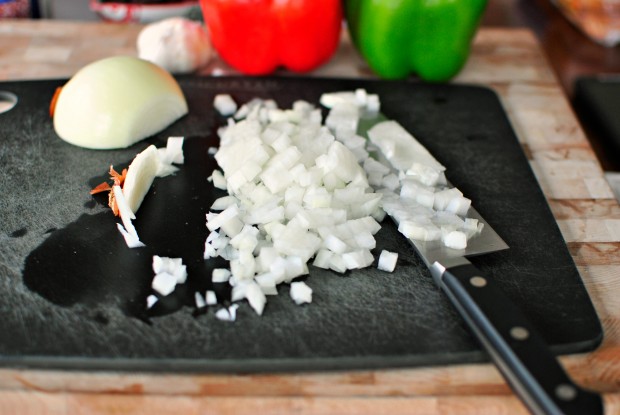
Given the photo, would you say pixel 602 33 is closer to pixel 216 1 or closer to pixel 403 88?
pixel 403 88

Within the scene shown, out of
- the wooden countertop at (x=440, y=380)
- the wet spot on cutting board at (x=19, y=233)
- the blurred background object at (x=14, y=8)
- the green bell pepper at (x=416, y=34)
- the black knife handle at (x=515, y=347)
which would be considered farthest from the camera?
the blurred background object at (x=14, y=8)

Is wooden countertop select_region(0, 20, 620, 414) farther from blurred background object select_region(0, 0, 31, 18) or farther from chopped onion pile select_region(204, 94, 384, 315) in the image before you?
blurred background object select_region(0, 0, 31, 18)

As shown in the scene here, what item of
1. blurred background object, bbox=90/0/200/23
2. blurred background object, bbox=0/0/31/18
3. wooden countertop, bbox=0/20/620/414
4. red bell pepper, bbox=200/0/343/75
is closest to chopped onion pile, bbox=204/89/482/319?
wooden countertop, bbox=0/20/620/414

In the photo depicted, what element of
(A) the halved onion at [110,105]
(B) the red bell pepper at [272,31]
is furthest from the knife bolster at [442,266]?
(B) the red bell pepper at [272,31]

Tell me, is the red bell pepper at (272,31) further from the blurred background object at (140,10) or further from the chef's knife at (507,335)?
the chef's knife at (507,335)

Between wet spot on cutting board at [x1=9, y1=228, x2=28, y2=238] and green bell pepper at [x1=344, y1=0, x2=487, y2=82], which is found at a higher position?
green bell pepper at [x1=344, y1=0, x2=487, y2=82]

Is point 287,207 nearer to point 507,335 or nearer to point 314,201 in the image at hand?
point 314,201
